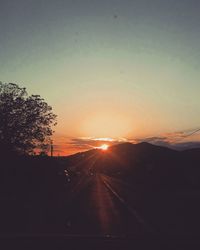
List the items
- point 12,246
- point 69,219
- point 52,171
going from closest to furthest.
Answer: point 12,246
point 69,219
point 52,171

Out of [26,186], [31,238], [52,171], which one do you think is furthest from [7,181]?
[31,238]

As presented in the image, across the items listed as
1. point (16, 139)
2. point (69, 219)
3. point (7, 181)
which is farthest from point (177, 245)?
point (16, 139)

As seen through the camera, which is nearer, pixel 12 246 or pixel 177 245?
pixel 12 246

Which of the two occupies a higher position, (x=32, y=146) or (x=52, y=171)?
(x=32, y=146)

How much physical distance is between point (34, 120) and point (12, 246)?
4942 cm

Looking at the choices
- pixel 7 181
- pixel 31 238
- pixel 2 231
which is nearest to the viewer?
pixel 31 238

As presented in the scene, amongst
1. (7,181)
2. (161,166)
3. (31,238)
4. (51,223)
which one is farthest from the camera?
(161,166)

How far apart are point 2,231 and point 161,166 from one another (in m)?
63.0

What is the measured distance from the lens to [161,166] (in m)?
72.8

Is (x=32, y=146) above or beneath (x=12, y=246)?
above

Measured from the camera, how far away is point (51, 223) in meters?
13.5

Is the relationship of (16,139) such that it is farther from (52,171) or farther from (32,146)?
(52,171)

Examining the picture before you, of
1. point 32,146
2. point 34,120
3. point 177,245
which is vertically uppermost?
point 34,120

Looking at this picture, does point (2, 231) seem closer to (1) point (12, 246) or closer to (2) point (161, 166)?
(1) point (12, 246)
